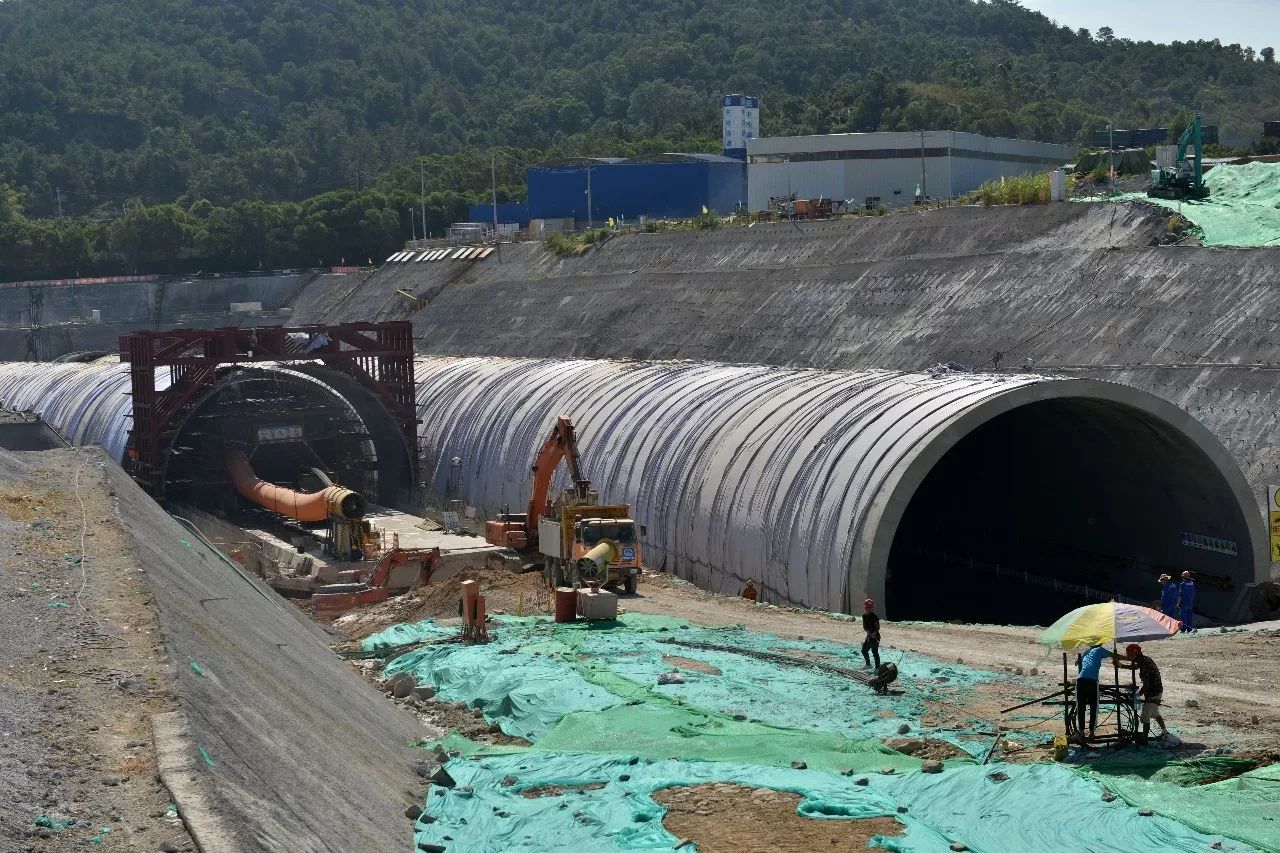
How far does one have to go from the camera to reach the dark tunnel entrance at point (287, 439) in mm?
42188

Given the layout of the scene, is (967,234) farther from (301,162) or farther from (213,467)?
(301,162)

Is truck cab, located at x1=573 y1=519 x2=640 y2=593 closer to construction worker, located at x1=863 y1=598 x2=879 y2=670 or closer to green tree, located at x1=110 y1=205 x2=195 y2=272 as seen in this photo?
construction worker, located at x1=863 y1=598 x2=879 y2=670

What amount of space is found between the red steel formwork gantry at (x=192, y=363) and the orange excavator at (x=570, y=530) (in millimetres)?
11685

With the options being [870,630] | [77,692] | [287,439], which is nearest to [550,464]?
[870,630]

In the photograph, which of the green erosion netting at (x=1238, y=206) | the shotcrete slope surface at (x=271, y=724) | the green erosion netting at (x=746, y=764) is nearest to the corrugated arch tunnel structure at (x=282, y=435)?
the shotcrete slope surface at (x=271, y=724)

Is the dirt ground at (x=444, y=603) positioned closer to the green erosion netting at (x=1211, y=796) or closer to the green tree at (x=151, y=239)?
the green erosion netting at (x=1211, y=796)

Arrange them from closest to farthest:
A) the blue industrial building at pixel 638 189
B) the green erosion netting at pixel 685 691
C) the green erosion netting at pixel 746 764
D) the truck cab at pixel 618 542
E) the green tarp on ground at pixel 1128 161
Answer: the green erosion netting at pixel 746 764 → the green erosion netting at pixel 685 691 → the truck cab at pixel 618 542 → the green tarp on ground at pixel 1128 161 → the blue industrial building at pixel 638 189

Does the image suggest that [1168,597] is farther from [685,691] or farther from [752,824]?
[752,824]

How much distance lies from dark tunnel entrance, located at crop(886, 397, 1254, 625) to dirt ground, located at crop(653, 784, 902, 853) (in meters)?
13.6

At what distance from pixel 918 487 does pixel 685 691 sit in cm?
1316

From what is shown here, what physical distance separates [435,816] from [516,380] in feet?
102

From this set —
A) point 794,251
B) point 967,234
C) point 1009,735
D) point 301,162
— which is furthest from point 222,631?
point 301,162

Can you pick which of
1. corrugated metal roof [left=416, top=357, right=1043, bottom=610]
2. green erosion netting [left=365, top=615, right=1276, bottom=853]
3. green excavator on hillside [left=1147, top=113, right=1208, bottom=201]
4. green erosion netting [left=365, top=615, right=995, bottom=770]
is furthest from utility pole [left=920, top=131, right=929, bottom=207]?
green erosion netting [left=365, top=615, right=1276, bottom=853]

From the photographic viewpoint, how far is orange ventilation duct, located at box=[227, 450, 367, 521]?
3428 centimetres
